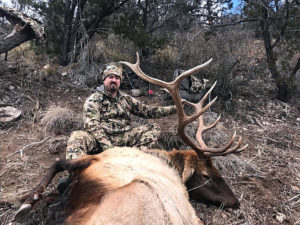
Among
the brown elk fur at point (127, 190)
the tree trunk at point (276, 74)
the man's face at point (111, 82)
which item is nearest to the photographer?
the brown elk fur at point (127, 190)

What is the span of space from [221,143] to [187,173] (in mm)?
2029

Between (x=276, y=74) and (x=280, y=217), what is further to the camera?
(x=276, y=74)

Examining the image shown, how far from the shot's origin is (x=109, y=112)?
3.71 meters

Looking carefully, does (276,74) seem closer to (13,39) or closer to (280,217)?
(280,217)

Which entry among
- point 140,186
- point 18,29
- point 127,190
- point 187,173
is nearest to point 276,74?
point 187,173

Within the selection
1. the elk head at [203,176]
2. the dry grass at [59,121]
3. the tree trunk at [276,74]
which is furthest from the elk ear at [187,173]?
the tree trunk at [276,74]

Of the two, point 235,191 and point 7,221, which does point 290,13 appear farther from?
point 7,221

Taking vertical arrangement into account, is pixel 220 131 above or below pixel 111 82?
below

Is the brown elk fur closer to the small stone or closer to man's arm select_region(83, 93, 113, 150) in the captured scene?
man's arm select_region(83, 93, 113, 150)

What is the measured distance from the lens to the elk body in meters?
1.65

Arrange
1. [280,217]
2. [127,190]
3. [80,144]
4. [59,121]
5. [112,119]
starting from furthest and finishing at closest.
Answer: [59,121], [112,119], [80,144], [280,217], [127,190]

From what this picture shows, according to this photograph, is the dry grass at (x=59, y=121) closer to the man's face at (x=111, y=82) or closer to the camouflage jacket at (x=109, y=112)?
the camouflage jacket at (x=109, y=112)

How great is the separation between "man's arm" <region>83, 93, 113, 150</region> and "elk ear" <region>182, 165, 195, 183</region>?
108 cm

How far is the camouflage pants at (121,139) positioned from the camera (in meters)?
3.12
